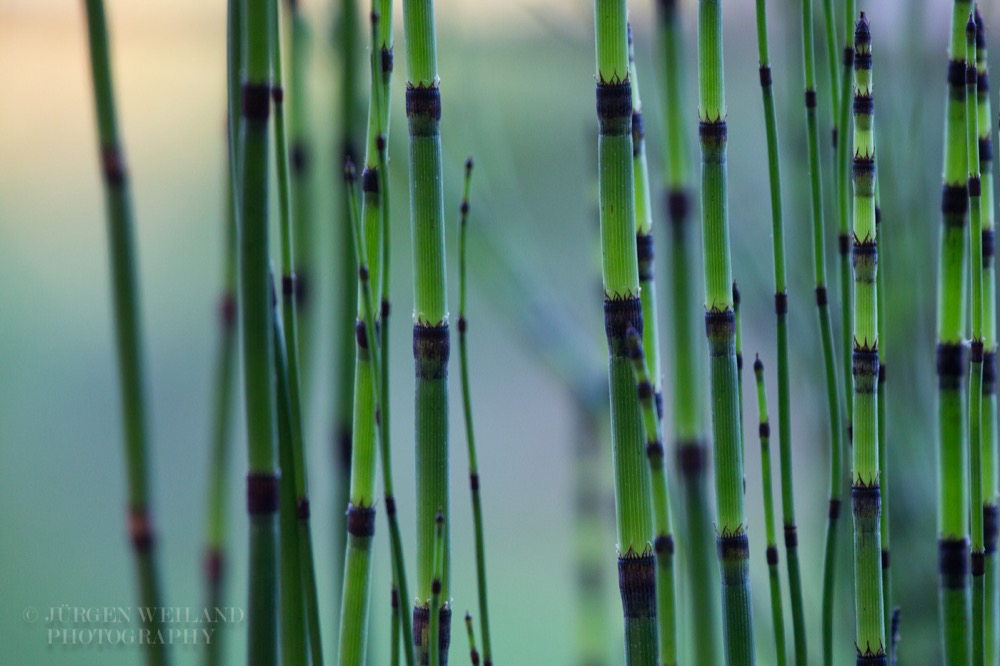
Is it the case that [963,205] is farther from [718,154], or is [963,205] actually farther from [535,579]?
[535,579]

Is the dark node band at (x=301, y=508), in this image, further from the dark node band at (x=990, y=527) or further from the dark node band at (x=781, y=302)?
→ the dark node band at (x=990, y=527)

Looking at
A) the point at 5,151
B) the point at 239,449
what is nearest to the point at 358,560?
the point at 239,449

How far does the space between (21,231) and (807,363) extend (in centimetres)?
92

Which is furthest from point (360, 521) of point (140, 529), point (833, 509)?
point (833, 509)

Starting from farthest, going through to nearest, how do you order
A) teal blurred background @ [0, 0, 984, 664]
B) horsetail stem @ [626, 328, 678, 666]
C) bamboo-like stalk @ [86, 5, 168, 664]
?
teal blurred background @ [0, 0, 984, 664]
bamboo-like stalk @ [86, 5, 168, 664]
horsetail stem @ [626, 328, 678, 666]

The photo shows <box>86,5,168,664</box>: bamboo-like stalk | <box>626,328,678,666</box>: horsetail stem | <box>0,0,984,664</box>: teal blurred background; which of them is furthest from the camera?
<box>0,0,984,664</box>: teal blurred background

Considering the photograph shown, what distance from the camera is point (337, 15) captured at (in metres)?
0.56

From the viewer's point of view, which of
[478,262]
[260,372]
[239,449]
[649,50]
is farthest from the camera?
[239,449]

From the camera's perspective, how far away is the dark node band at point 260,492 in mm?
372

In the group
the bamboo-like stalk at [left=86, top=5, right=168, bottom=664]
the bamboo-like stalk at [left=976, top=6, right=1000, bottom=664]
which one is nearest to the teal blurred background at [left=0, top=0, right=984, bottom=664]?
the bamboo-like stalk at [left=976, top=6, right=1000, bottom=664]

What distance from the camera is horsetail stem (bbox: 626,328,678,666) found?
0.32 metres

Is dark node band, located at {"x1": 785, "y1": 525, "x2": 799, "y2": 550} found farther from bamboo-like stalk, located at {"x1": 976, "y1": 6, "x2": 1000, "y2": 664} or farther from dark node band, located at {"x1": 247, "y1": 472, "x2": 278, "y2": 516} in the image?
dark node band, located at {"x1": 247, "y1": 472, "x2": 278, "y2": 516}

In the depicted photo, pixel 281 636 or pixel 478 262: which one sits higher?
pixel 478 262

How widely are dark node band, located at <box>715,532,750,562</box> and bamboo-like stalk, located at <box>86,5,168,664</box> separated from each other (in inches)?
10.6
